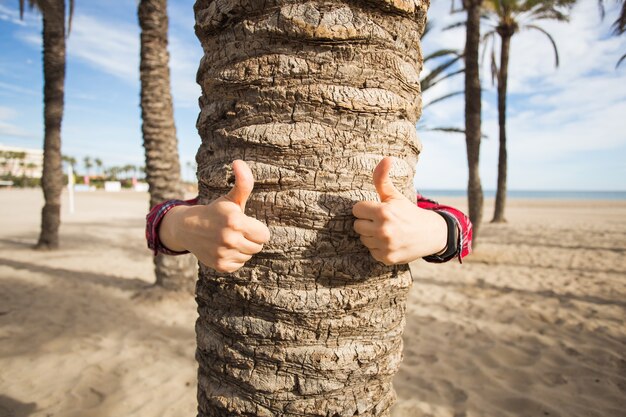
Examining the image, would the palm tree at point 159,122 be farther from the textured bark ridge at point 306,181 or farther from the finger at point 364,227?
the finger at point 364,227

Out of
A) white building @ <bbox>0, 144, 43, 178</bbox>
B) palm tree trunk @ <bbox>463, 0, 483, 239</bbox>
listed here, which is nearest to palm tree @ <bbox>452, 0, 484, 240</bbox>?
palm tree trunk @ <bbox>463, 0, 483, 239</bbox>

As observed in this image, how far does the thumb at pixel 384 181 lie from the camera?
88 cm

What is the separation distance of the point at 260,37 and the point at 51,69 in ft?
27.4

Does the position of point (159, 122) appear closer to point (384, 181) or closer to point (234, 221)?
point (234, 221)

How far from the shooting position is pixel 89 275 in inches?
228

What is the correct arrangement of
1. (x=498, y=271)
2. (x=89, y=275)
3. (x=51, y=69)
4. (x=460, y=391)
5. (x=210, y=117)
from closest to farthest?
(x=210, y=117)
(x=460, y=391)
(x=89, y=275)
(x=498, y=271)
(x=51, y=69)

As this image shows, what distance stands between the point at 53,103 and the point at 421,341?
818 cm

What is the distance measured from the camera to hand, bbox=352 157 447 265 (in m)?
0.87

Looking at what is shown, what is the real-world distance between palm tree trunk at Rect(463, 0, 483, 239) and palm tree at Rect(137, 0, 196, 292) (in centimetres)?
578

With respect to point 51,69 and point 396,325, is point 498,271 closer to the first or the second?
point 396,325

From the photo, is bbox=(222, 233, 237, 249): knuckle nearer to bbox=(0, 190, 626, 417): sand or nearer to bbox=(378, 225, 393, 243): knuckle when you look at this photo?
bbox=(378, 225, 393, 243): knuckle

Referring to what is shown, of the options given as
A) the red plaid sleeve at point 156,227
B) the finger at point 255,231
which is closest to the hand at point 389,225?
the finger at point 255,231

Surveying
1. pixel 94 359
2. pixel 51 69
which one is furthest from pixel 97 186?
pixel 94 359

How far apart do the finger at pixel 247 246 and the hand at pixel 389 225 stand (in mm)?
271
